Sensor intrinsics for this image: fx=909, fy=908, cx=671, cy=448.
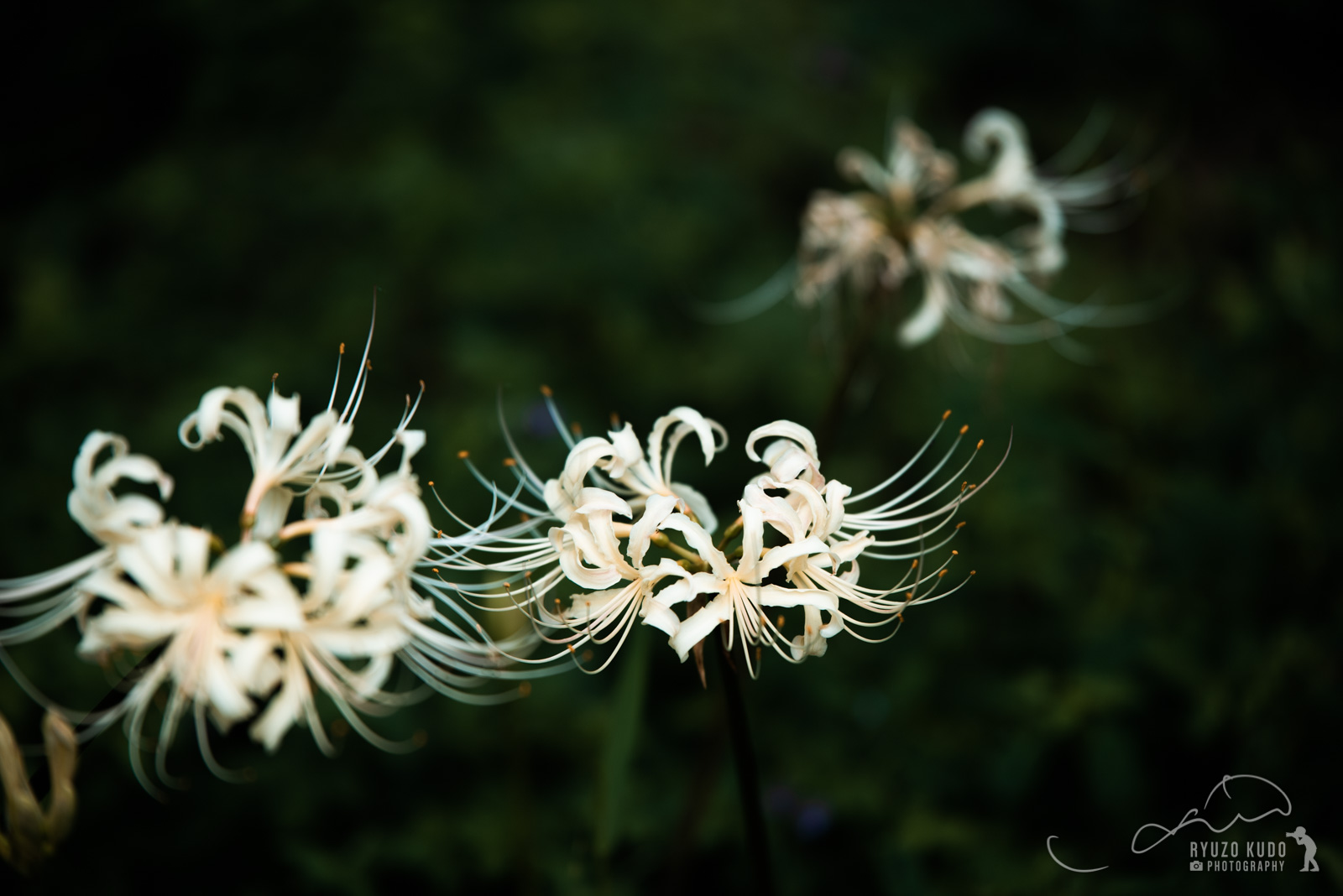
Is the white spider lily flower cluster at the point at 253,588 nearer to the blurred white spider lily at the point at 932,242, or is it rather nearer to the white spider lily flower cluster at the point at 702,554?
the white spider lily flower cluster at the point at 702,554

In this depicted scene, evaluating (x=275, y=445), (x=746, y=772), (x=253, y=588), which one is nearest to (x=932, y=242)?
(x=746, y=772)

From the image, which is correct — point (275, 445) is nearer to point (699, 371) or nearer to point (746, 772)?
point (746, 772)

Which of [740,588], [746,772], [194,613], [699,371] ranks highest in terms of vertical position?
[699,371]

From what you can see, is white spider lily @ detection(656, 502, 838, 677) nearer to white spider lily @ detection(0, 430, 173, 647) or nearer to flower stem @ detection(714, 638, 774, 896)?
flower stem @ detection(714, 638, 774, 896)

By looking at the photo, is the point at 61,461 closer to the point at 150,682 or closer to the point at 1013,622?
the point at 150,682

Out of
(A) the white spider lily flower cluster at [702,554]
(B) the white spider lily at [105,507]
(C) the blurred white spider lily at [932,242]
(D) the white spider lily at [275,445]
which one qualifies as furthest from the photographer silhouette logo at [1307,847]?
(B) the white spider lily at [105,507]

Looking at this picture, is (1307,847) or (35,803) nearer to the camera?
(35,803)
